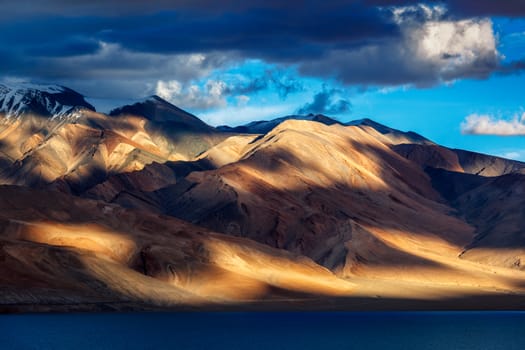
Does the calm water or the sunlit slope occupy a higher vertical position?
the sunlit slope

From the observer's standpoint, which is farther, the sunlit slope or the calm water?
the sunlit slope

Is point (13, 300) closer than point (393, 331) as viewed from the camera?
No

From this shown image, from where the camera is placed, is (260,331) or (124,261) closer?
(260,331)

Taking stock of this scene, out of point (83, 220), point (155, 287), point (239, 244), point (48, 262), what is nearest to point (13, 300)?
point (48, 262)

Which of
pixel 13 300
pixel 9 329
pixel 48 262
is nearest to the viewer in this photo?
pixel 9 329

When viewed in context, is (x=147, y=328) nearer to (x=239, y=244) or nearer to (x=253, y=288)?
(x=253, y=288)

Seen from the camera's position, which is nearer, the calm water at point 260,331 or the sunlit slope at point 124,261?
the calm water at point 260,331

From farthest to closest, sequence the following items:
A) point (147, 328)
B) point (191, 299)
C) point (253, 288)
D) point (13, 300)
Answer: point (253, 288) → point (191, 299) → point (13, 300) → point (147, 328)

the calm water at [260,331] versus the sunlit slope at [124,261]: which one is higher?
the sunlit slope at [124,261]
